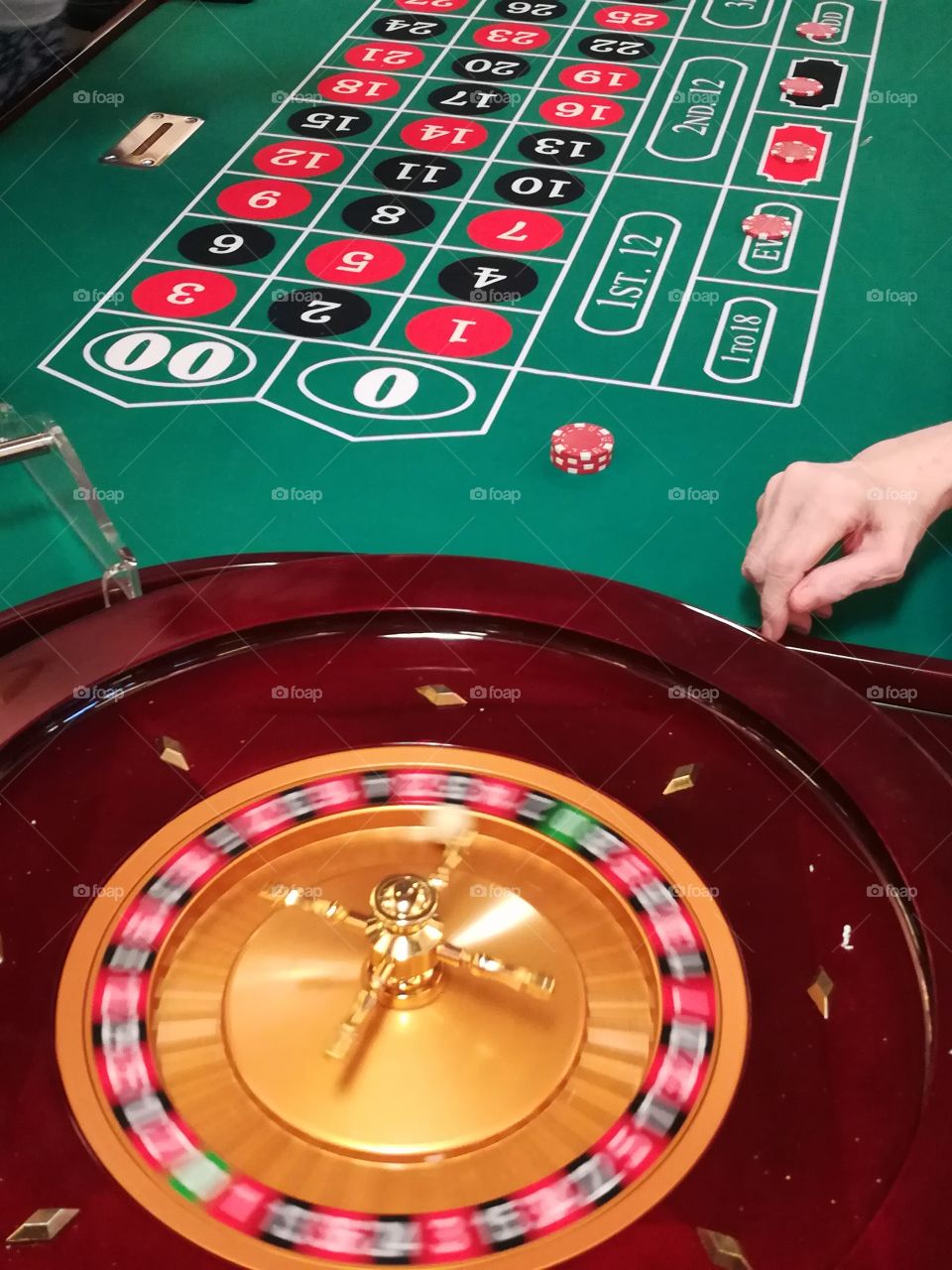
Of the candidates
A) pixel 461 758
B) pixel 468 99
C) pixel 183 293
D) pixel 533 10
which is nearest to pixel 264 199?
pixel 183 293

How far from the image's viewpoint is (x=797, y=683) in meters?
1.88

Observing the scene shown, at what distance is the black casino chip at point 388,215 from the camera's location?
366 cm

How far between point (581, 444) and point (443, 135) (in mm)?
1882

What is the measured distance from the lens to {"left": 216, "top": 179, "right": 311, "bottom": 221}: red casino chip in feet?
12.3

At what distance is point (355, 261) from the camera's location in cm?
352

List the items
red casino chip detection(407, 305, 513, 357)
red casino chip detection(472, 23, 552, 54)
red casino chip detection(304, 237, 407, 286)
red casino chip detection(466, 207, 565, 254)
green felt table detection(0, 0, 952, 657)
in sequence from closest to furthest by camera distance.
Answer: green felt table detection(0, 0, 952, 657) → red casino chip detection(407, 305, 513, 357) → red casino chip detection(304, 237, 407, 286) → red casino chip detection(466, 207, 565, 254) → red casino chip detection(472, 23, 552, 54)

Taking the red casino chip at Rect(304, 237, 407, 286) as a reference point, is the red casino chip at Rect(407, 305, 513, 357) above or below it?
below

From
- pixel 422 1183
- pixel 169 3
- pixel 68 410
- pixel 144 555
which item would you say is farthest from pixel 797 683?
pixel 169 3

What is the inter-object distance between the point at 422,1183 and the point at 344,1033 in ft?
0.67

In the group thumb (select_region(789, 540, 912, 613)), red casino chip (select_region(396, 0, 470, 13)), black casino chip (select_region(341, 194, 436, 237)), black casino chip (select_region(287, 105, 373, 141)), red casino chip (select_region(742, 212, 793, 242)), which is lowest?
red casino chip (select_region(742, 212, 793, 242))

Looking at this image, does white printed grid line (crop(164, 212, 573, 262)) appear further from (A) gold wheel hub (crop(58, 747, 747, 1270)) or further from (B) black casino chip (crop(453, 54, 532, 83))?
(A) gold wheel hub (crop(58, 747, 747, 1270))

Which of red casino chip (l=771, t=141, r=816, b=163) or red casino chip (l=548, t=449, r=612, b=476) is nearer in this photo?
→ red casino chip (l=548, t=449, r=612, b=476)

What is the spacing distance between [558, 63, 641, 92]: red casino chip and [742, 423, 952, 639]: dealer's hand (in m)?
2.54

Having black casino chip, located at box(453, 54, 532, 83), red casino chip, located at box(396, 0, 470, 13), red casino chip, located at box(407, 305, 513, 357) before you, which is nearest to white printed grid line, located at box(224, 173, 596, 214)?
red casino chip, located at box(407, 305, 513, 357)
